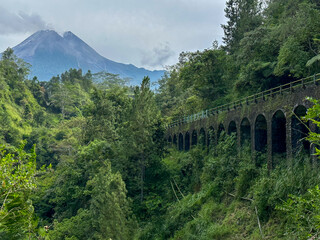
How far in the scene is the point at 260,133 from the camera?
18.6 m

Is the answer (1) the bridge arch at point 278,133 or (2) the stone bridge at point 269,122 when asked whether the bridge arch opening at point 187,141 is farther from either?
(1) the bridge arch at point 278,133

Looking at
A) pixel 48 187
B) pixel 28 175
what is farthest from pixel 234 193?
pixel 48 187

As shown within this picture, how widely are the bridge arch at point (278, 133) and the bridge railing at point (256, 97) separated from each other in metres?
1.20

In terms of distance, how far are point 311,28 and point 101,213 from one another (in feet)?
54.6

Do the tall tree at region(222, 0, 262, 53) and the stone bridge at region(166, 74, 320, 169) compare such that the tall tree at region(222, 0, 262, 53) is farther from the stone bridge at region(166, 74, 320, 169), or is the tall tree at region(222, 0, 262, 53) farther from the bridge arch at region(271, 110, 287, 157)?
the bridge arch at region(271, 110, 287, 157)

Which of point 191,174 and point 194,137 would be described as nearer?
point 191,174

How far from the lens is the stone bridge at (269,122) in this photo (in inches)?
579

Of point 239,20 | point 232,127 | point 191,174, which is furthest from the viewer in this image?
point 239,20

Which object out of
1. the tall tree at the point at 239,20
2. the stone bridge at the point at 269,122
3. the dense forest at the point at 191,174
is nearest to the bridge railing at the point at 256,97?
the stone bridge at the point at 269,122

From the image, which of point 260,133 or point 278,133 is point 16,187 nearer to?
point 278,133

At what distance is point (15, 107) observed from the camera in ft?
206

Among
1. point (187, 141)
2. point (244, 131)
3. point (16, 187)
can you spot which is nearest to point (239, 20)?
point (187, 141)

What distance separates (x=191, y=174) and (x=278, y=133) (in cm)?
861

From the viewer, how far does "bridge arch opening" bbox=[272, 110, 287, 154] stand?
16750 millimetres
